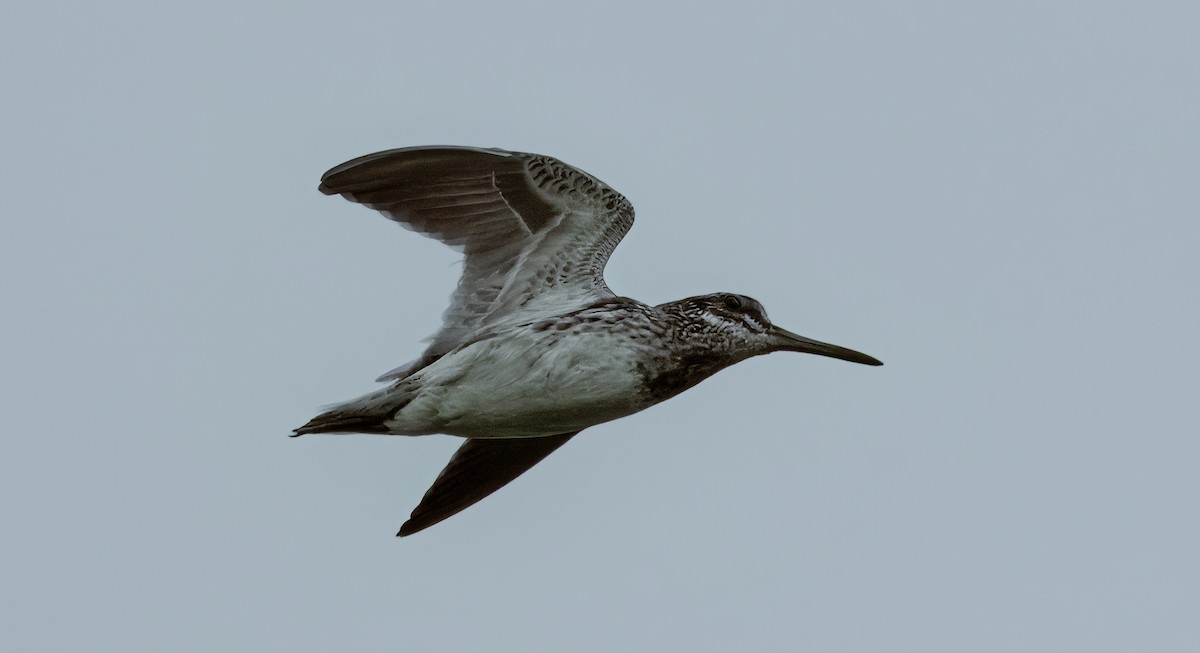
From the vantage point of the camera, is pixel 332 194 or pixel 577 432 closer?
pixel 332 194

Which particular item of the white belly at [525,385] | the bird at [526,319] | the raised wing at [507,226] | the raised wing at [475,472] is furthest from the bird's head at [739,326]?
the raised wing at [475,472]

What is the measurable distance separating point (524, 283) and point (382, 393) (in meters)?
1.11

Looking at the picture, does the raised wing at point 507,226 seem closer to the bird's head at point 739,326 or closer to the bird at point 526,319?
the bird at point 526,319

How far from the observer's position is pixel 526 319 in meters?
11.6

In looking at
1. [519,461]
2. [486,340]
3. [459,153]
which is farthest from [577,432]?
[459,153]

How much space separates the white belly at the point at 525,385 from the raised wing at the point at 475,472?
3.36 feet

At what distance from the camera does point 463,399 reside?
1138 cm

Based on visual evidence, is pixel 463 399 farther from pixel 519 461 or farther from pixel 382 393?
pixel 519 461

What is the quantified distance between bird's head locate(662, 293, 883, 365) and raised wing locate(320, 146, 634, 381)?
1.77 ft

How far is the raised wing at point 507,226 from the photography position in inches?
458

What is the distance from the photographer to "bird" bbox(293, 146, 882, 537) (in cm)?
1130

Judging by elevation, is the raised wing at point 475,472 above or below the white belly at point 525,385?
below

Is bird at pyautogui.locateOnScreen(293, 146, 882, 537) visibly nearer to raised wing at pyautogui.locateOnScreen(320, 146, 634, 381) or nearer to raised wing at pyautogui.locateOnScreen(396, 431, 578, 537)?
raised wing at pyautogui.locateOnScreen(320, 146, 634, 381)

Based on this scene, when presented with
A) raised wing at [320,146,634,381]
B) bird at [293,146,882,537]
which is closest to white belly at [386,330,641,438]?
bird at [293,146,882,537]
